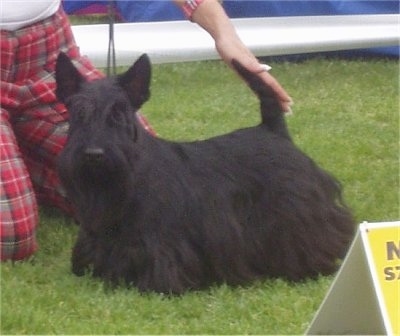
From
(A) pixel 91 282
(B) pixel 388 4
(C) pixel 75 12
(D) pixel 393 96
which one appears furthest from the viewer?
(C) pixel 75 12

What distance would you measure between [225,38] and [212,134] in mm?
1692

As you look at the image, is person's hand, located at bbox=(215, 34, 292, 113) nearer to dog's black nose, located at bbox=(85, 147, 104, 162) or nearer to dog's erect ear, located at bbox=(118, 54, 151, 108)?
dog's erect ear, located at bbox=(118, 54, 151, 108)

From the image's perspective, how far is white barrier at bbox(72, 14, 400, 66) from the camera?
18.1ft

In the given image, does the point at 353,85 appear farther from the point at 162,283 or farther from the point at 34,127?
the point at 162,283

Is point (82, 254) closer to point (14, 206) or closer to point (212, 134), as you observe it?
point (14, 206)

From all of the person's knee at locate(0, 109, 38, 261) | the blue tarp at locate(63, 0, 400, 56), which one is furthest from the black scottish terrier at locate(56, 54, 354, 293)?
the blue tarp at locate(63, 0, 400, 56)

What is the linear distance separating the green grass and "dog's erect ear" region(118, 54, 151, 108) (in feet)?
1.67

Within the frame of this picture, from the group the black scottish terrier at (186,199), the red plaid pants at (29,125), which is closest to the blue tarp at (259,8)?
the red plaid pants at (29,125)

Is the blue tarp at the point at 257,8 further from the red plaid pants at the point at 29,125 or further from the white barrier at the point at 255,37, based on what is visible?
the red plaid pants at the point at 29,125

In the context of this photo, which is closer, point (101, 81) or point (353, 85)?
point (101, 81)

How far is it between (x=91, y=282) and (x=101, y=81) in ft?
1.80

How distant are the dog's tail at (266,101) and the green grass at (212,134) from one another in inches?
17.5

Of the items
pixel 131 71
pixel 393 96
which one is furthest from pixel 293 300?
pixel 393 96

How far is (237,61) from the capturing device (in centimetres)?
292
